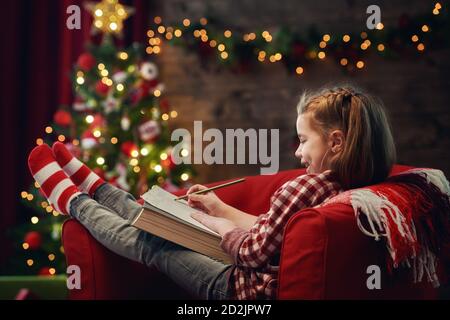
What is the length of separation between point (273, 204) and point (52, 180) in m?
0.65

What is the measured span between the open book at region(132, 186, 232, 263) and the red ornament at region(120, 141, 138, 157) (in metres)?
1.49

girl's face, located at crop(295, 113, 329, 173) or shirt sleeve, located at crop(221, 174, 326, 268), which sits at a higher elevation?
girl's face, located at crop(295, 113, 329, 173)

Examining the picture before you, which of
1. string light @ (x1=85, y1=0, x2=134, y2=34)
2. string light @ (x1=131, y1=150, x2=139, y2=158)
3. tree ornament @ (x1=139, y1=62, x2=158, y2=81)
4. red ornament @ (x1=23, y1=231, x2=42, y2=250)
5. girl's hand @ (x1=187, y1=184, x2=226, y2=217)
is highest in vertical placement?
string light @ (x1=85, y1=0, x2=134, y2=34)

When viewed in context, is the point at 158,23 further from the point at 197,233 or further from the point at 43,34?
the point at 197,233

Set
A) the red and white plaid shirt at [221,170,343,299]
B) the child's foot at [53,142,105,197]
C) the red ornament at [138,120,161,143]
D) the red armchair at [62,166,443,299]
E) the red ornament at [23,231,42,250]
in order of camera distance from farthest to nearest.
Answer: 1. the red ornament at [138,120,161,143]
2. the red ornament at [23,231,42,250]
3. the child's foot at [53,142,105,197]
4. the red and white plaid shirt at [221,170,343,299]
5. the red armchair at [62,166,443,299]

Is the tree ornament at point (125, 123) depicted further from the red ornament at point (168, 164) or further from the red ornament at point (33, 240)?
the red ornament at point (33, 240)

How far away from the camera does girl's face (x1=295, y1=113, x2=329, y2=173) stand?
159 centimetres

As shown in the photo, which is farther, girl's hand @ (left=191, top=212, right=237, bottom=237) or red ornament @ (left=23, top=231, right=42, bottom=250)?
red ornament @ (left=23, top=231, right=42, bottom=250)

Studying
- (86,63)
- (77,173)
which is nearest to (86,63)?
(86,63)

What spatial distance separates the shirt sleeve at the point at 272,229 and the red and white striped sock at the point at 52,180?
A: 0.48 metres

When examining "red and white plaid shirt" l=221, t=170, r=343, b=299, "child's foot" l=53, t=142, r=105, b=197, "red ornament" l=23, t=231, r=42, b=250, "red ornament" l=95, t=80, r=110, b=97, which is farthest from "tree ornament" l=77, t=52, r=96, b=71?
"red and white plaid shirt" l=221, t=170, r=343, b=299

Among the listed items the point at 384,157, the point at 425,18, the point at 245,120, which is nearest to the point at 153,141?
the point at 245,120

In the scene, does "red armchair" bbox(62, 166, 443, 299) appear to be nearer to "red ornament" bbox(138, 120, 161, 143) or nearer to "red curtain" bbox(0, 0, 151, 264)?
"red ornament" bbox(138, 120, 161, 143)

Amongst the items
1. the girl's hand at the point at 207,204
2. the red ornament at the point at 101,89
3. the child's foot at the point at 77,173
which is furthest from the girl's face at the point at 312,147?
the red ornament at the point at 101,89
